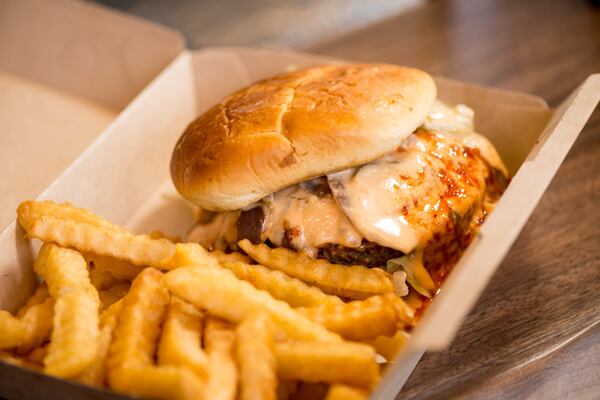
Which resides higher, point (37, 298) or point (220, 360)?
point (220, 360)

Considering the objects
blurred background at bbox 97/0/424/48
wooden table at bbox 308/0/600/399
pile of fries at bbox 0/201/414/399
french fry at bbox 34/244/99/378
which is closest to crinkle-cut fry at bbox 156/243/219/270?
pile of fries at bbox 0/201/414/399

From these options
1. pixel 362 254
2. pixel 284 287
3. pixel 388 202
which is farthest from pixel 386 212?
pixel 284 287

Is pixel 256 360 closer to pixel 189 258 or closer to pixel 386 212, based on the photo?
pixel 189 258

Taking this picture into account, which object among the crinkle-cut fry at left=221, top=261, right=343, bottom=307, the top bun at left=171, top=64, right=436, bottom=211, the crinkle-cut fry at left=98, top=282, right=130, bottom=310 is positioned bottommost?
the crinkle-cut fry at left=98, top=282, right=130, bottom=310

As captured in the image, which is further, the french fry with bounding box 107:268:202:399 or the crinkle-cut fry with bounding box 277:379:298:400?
the crinkle-cut fry with bounding box 277:379:298:400

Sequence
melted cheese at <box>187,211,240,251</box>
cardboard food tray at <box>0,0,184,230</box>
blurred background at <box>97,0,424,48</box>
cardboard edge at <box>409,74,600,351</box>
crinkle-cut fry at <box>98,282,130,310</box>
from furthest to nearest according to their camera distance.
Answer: blurred background at <box>97,0,424,48</box> < cardboard food tray at <box>0,0,184,230</box> < melted cheese at <box>187,211,240,251</box> < crinkle-cut fry at <box>98,282,130,310</box> < cardboard edge at <box>409,74,600,351</box>

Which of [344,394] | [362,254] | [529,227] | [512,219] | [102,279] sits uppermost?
[512,219]

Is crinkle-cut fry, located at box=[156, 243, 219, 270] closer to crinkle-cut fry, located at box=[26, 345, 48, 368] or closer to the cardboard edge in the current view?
crinkle-cut fry, located at box=[26, 345, 48, 368]

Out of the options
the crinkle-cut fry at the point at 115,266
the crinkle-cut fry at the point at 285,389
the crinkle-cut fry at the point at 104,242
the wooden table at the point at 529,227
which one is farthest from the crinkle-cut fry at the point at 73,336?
the wooden table at the point at 529,227

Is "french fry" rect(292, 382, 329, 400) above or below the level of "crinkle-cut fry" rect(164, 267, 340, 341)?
below
